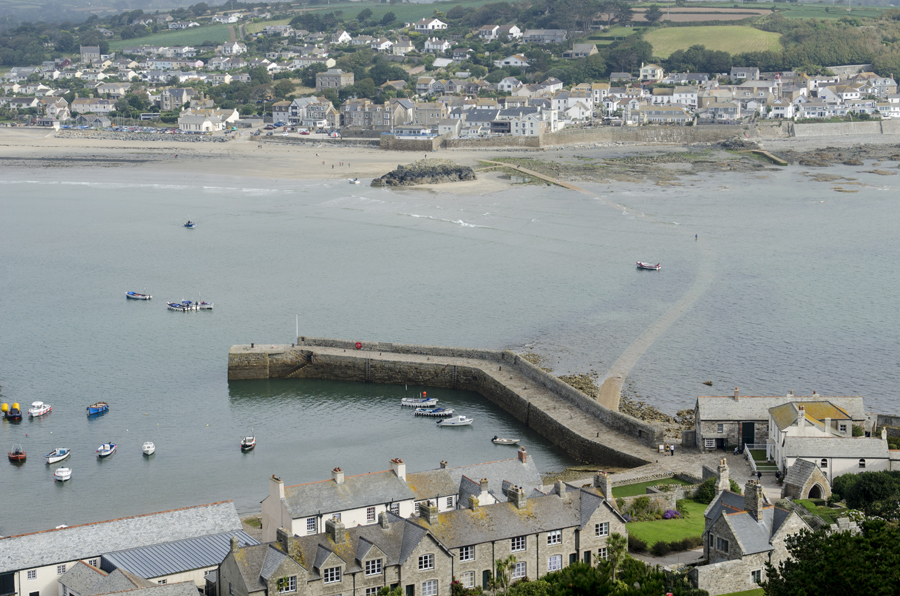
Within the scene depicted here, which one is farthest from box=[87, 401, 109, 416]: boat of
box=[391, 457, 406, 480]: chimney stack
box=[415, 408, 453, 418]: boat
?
box=[391, 457, 406, 480]: chimney stack

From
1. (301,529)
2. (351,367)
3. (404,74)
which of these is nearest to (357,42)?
(404,74)

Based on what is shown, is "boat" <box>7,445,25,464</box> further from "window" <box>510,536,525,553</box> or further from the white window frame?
"window" <box>510,536,525,553</box>

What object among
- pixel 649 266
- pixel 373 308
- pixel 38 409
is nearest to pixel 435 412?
pixel 373 308

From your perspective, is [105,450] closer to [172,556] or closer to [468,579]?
[172,556]

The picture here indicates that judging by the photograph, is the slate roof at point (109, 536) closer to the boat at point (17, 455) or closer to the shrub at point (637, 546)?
the shrub at point (637, 546)

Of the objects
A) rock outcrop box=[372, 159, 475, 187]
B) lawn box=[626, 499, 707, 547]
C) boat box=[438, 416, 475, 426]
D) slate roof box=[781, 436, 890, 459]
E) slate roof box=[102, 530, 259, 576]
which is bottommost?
boat box=[438, 416, 475, 426]

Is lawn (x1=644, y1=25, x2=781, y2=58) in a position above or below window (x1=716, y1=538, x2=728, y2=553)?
above
